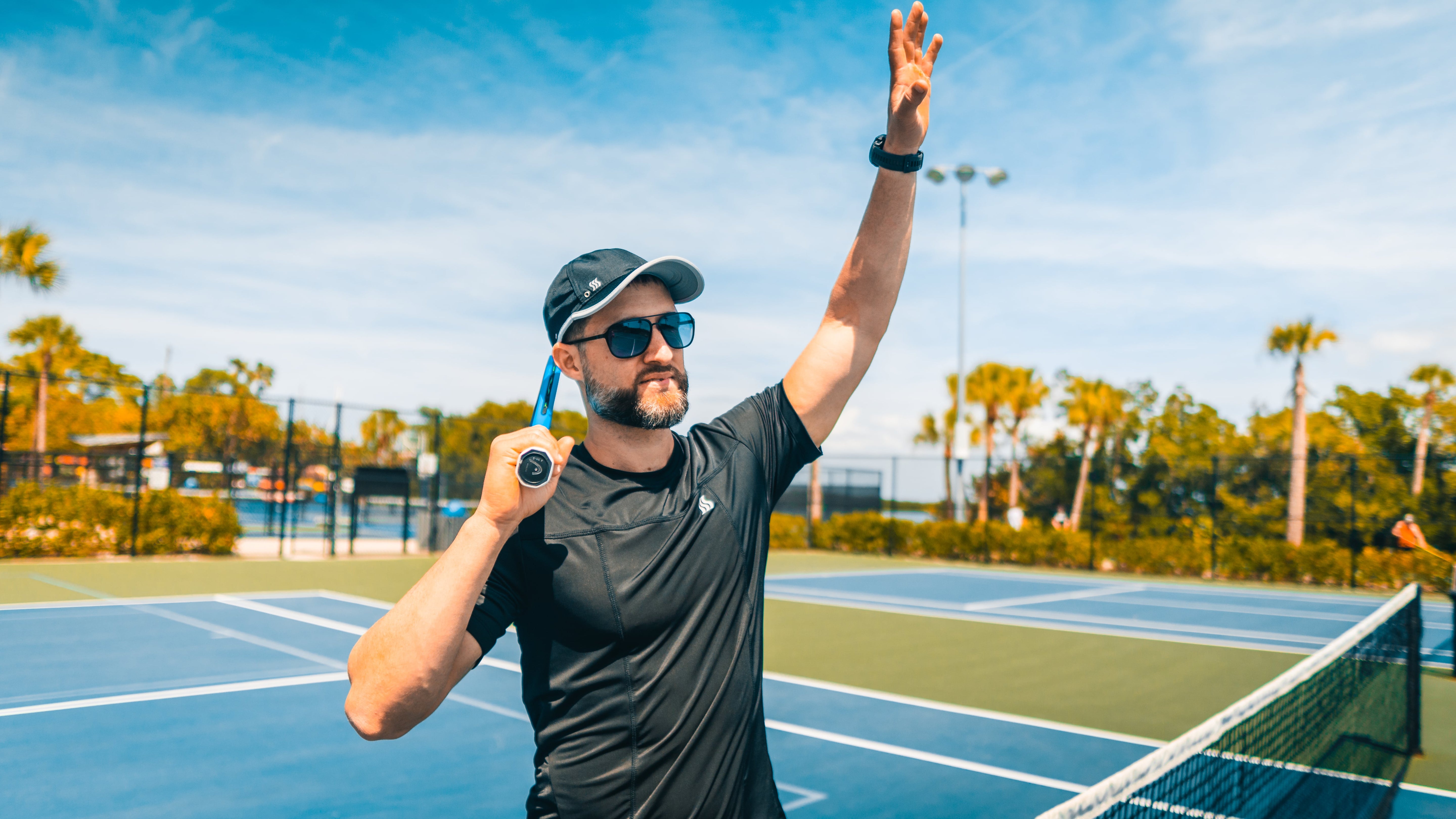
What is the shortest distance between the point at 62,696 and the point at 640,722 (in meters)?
6.85

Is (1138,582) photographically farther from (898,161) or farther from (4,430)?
(4,430)

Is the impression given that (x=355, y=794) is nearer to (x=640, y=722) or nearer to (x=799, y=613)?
(x=640, y=722)

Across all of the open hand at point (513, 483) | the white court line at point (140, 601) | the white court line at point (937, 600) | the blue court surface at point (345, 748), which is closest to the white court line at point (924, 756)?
the blue court surface at point (345, 748)

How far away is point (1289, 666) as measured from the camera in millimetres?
9469

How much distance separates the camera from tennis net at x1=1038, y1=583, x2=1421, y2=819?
2.98 meters

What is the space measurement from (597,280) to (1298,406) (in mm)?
28104

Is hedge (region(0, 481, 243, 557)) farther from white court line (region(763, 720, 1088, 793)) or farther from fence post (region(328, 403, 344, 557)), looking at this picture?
white court line (region(763, 720, 1088, 793))

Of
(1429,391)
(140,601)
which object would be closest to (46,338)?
(140,601)

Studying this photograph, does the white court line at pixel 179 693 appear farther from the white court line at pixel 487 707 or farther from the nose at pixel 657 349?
the nose at pixel 657 349

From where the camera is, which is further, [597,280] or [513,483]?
[597,280]

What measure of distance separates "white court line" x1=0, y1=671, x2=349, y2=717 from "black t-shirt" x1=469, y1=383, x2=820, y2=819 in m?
6.25

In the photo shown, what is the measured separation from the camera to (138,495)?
671 inches

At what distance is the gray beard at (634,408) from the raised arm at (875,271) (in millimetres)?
430

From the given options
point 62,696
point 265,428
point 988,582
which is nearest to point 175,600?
point 62,696
